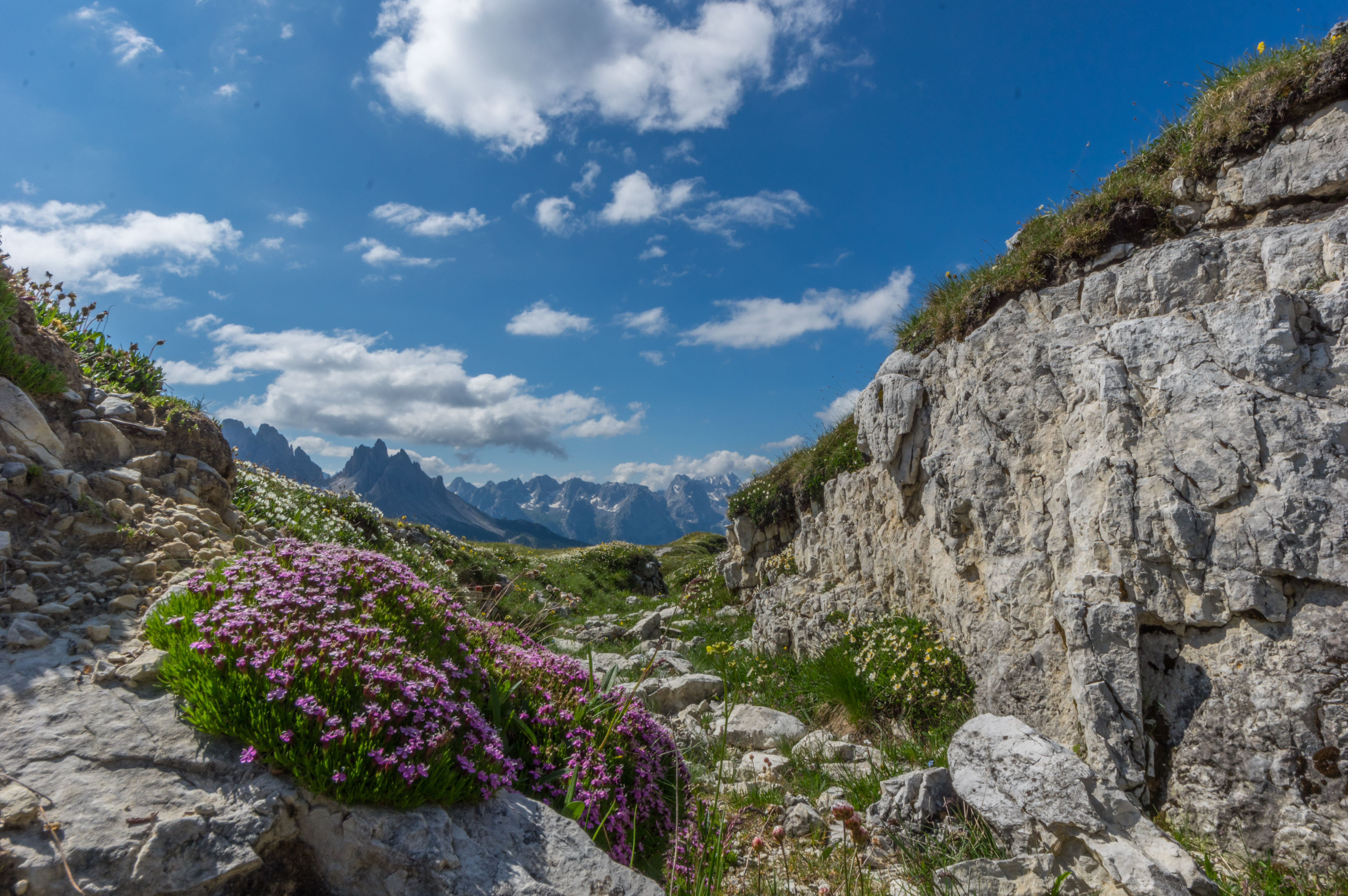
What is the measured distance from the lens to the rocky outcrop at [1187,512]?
5582 millimetres

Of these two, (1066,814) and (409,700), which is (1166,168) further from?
(409,700)

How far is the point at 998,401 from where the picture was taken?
8.98 meters

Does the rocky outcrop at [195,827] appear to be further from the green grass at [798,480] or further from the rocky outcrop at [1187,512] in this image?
the green grass at [798,480]

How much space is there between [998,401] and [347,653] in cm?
876

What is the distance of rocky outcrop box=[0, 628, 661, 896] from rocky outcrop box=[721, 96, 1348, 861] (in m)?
5.46

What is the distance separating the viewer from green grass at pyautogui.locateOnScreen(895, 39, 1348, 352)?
23.9 ft

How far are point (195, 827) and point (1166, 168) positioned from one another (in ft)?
41.8

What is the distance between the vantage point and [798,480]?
16672mm

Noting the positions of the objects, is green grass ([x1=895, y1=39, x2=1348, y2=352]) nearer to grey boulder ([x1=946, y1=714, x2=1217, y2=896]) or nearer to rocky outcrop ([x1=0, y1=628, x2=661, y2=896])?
grey boulder ([x1=946, y1=714, x2=1217, y2=896])

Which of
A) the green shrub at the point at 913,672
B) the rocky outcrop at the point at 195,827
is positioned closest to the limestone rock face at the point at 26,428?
the rocky outcrop at the point at 195,827

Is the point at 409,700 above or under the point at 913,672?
above

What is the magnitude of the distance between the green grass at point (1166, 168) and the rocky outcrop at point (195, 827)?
9.54 m

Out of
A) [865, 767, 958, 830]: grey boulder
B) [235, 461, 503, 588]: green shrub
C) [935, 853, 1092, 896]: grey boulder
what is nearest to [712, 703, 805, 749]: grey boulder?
[865, 767, 958, 830]: grey boulder

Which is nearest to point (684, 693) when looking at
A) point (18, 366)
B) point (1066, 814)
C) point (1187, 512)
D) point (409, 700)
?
point (1066, 814)
